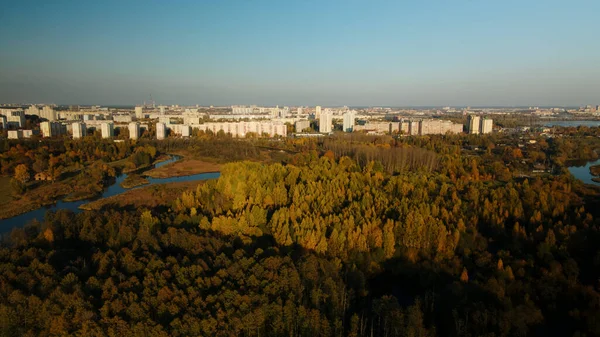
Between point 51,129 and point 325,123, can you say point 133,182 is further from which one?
point 325,123

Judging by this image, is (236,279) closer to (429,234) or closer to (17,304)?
(17,304)

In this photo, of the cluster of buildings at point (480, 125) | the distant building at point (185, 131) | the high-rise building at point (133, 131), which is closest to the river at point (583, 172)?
the cluster of buildings at point (480, 125)

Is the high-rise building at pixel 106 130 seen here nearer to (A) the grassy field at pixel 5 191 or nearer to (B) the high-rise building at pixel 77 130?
(B) the high-rise building at pixel 77 130

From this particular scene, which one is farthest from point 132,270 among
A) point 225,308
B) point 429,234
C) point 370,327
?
point 429,234

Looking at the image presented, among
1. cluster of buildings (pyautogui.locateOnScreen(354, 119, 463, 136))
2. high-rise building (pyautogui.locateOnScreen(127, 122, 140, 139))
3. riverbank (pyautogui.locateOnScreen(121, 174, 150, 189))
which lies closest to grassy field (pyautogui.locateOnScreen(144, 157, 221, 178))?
riverbank (pyautogui.locateOnScreen(121, 174, 150, 189))

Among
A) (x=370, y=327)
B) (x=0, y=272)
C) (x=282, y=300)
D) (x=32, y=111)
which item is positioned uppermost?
(x=32, y=111)

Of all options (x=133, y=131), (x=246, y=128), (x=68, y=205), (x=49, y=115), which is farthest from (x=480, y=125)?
(x=49, y=115)

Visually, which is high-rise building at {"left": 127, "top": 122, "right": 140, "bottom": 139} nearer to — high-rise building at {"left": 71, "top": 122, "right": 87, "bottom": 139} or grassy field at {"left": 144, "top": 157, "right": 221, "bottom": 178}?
high-rise building at {"left": 71, "top": 122, "right": 87, "bottom": 139}
